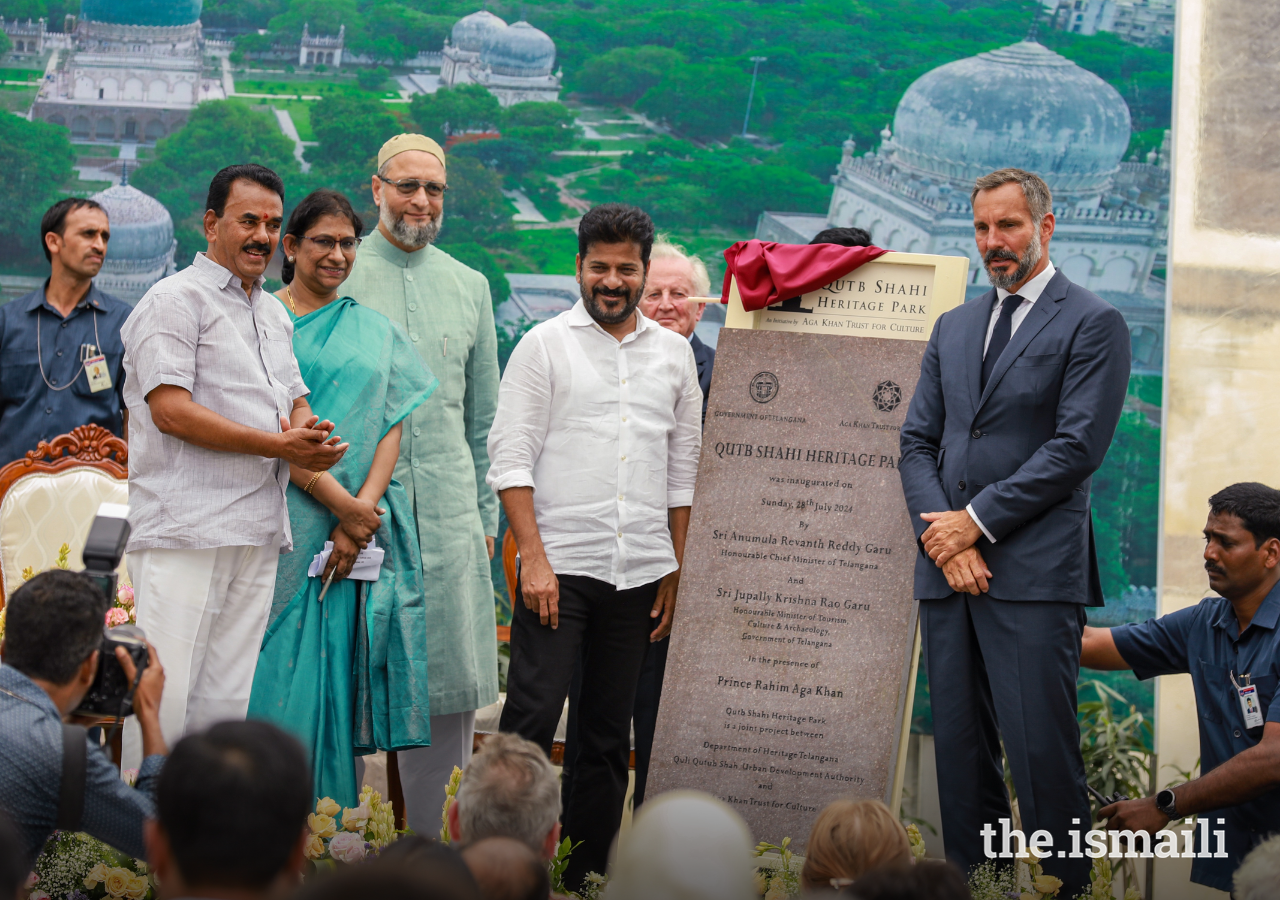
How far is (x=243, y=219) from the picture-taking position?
119 inches

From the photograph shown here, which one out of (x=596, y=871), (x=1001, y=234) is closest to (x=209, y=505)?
(x=596, y=871)

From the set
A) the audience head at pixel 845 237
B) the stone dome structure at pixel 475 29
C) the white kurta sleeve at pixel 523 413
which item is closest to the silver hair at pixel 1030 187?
the audience head at pixel 845 237

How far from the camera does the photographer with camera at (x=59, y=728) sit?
207 centimetres

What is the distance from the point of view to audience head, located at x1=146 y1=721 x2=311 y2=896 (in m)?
1.55

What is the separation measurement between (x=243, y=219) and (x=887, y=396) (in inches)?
72.3

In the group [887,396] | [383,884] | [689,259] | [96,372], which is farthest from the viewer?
[96,372]

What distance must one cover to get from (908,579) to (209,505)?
188 cm

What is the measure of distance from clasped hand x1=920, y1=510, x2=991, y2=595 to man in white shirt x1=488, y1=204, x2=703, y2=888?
0.78 meters

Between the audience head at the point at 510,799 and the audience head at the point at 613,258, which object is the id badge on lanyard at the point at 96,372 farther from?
the audience head at the point at 510,799

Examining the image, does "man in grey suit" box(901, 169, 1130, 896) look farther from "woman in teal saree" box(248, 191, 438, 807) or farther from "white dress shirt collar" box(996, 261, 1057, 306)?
"woman in teal saree" box(248, 191, 438, 807)

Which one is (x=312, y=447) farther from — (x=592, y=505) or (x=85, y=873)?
(x=85, y=873)

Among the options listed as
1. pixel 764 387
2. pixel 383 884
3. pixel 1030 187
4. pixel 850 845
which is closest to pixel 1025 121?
pixel 1030 187

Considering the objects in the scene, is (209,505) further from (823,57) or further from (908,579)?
(823,57)

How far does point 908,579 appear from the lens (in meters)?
3.35
